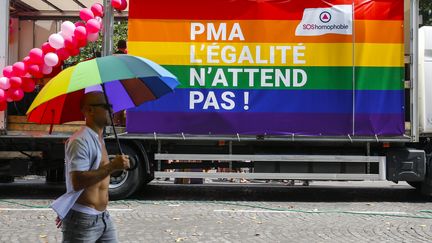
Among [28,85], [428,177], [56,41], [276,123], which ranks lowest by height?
[428,177]

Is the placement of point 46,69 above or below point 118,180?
above

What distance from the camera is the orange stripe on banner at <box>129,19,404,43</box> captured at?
8.60 m

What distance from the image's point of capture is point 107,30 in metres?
8.73

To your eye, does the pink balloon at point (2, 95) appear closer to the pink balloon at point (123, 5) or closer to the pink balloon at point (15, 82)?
the pink balloon at point (15, 82)

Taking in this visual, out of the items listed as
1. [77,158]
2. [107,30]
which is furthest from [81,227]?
[107,30]

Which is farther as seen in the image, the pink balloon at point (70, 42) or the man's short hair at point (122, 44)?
the man's short hair at point (122, 44)

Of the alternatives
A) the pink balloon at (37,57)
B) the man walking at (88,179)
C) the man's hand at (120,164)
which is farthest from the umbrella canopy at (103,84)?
the pink balloon at (37,57)

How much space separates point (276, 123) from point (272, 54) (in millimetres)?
1121

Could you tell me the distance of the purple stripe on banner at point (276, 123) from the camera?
8.63m

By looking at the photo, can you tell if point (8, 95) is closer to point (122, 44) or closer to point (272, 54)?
point (122, 44)

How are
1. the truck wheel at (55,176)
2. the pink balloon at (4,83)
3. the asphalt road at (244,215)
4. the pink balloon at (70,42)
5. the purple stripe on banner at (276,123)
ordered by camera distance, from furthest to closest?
the truck wheel at (55,176) < the purple stripe on banner at (276,123) < the pink balloon at (70,42) < the pink balloon at (4,83) < the asphalt road at (244,215)

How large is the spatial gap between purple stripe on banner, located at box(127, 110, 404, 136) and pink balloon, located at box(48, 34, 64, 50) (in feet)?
5.04

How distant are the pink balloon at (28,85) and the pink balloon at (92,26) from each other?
4.08 feet

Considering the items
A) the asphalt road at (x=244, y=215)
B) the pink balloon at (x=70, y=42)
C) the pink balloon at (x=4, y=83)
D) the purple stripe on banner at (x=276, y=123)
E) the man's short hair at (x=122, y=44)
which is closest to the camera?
the asphalt road at (x=244, y=215)
